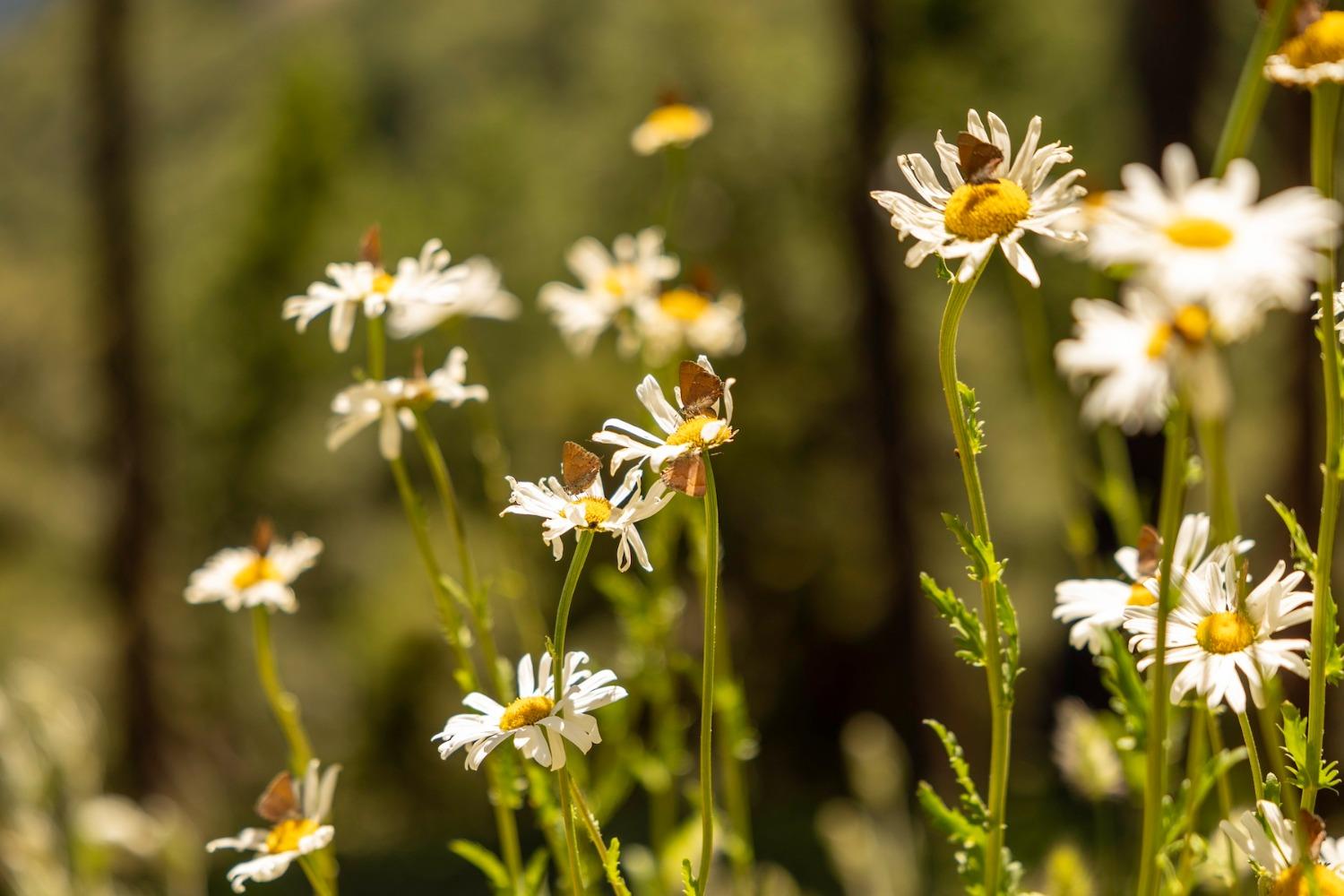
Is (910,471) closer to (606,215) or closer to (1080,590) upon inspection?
(606,215)

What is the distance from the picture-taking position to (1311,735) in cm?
47

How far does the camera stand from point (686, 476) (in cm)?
47

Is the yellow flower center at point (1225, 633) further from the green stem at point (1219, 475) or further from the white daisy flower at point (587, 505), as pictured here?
the white daisy flower at point (587, 505)

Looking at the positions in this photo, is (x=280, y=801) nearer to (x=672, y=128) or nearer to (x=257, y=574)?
(x=257, y=574)

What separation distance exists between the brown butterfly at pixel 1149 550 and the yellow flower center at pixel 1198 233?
0.74ft

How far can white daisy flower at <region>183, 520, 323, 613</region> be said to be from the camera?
72 cm

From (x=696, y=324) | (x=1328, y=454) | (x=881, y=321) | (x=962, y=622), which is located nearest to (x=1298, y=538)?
(x=1328, y=454)

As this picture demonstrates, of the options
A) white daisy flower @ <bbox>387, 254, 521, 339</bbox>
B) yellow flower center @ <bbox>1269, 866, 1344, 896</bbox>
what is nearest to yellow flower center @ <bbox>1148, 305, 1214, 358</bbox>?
yellow flower center @ <bbox>1269, 866, 1344, 896</bbox>

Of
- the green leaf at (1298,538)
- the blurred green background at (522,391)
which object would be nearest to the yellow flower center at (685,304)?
the green leaf at (1298,538)

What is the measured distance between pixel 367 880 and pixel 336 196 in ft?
12.1

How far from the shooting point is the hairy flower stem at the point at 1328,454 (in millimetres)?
409

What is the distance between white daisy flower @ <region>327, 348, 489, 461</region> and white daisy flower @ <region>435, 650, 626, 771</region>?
0.16 m

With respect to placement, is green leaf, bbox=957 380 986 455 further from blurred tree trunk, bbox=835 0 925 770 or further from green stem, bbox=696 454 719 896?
blurred tree trunk, bbox=835 0 925 770

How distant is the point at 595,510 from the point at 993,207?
0.21m
